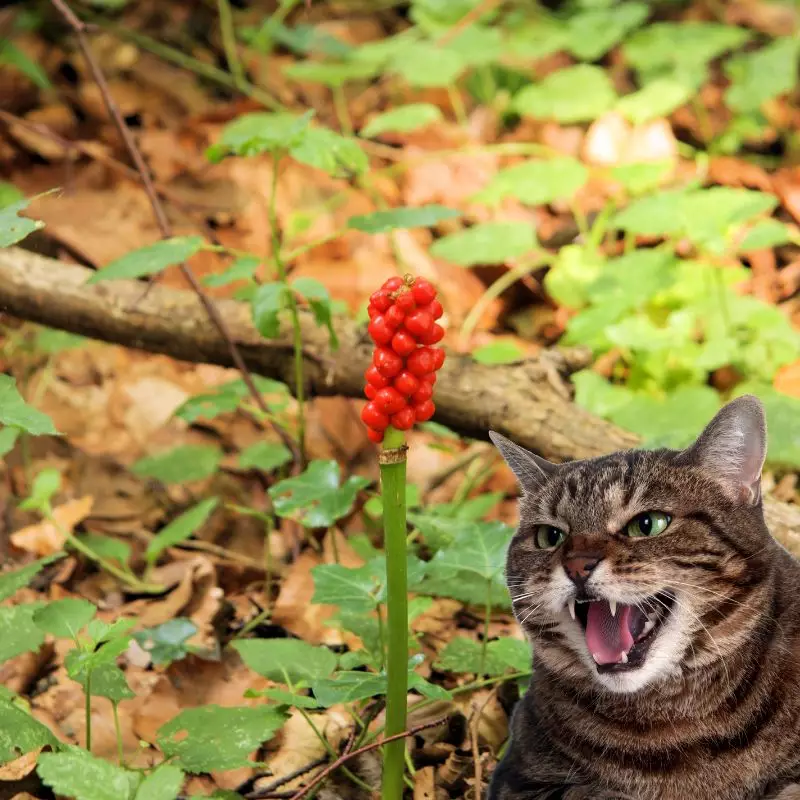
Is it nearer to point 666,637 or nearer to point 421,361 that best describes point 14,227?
point 421,361

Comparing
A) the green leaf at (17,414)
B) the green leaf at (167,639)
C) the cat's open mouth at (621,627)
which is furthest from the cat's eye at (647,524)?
the green leaf at (167,639)

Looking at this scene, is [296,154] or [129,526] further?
[129,526]

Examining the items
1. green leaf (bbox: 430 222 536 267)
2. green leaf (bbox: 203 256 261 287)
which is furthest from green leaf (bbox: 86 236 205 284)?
green leaf (bbox: 430 222 536 267)

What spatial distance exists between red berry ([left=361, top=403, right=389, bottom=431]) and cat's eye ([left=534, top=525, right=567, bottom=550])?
54 centimetres

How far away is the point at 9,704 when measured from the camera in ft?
6.62

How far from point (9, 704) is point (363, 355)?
1586 mm

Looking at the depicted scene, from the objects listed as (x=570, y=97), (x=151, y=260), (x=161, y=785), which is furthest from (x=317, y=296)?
(x=570, y=97)

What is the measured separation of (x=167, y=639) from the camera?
2699mm

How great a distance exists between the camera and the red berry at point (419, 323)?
5.69 ft

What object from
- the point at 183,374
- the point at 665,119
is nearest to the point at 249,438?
the point at 183,374

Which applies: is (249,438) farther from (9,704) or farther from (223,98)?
(223,98)

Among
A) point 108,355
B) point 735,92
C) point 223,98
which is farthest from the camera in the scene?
point 223,98

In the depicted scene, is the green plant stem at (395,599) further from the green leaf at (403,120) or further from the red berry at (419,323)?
the green leaf at (403,120)

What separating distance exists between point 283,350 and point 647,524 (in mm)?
1600
